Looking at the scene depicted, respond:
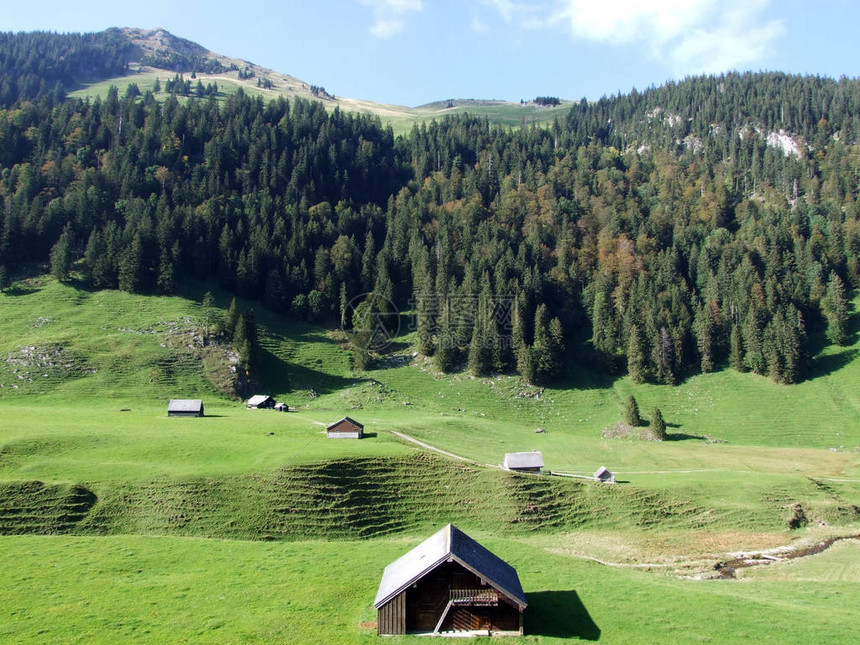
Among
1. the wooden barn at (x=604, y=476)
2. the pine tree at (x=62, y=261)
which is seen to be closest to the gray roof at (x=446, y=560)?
the wooden barn at (x=604, y=476)

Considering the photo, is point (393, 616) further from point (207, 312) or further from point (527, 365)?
point (207, 312)

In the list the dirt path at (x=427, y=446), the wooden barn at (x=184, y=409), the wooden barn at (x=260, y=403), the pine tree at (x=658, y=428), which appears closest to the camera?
the dirt path at (x=427, y=446)

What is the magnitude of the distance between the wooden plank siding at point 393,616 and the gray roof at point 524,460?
3147cm

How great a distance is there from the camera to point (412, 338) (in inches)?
4828

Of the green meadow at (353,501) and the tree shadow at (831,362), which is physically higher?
the tree shadow at (831,362)

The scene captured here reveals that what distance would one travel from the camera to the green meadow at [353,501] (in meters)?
28.1

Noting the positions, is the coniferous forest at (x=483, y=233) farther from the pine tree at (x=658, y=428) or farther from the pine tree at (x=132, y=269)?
the pine tree at (x=658, y=428)

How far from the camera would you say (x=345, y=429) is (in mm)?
64062

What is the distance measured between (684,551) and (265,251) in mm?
115803

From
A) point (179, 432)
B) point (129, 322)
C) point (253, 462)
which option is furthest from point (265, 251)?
point (253, 462)

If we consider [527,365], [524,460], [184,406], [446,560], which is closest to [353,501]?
[524,460]

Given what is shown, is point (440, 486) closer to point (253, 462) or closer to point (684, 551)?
point (253, 462)

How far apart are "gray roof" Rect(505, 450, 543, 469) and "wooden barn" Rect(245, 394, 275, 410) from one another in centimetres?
4166

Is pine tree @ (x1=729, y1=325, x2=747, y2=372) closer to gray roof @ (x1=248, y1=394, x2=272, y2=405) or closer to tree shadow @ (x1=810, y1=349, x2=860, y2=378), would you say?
tree shadow @ (x1=810, y1=349, x2=860, y2=378)
